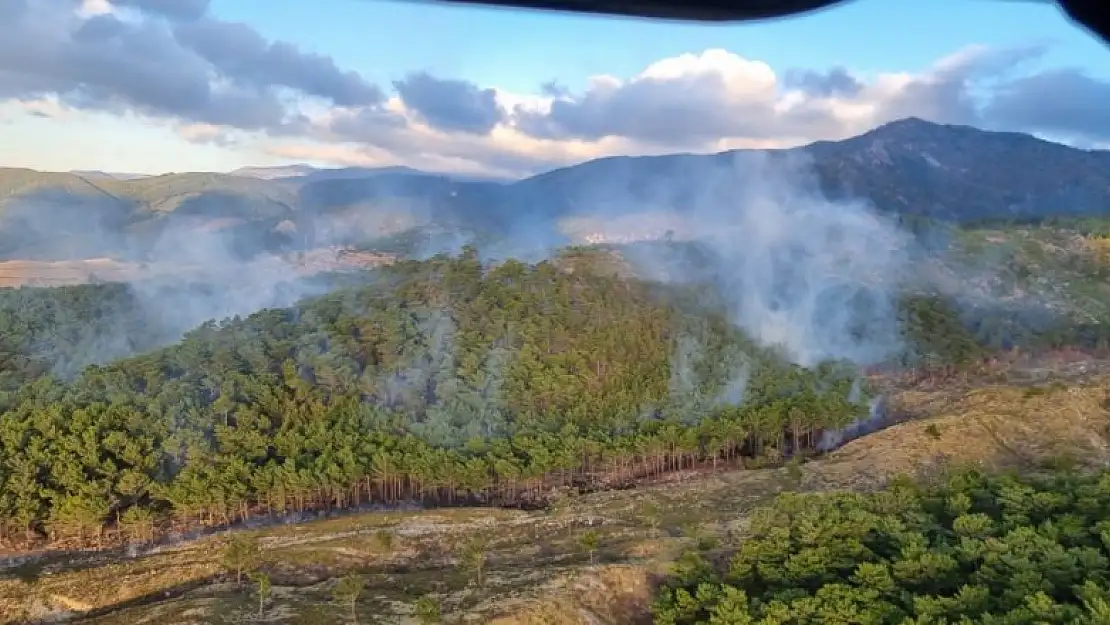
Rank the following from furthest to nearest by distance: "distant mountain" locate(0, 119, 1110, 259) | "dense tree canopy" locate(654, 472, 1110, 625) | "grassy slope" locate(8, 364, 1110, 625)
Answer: "distant mountain" locate(0, 119, 1110, 259) < "grassy slope" locate(8, 364, 1110, 625) < "dense tree canopy" locate(654, 472, 1110, 625)

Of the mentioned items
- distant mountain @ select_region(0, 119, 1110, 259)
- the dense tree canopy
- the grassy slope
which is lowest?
the grassy slope

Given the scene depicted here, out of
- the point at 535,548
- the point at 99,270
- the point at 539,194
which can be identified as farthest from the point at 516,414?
the point at 539,194

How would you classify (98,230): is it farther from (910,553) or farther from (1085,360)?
(1085,360)

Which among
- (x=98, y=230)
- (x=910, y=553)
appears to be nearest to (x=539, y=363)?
(x=910, y=553)

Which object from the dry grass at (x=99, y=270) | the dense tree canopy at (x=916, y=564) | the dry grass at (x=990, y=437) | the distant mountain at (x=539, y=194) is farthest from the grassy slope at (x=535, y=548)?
the distant mountain at (x=539, y=194)

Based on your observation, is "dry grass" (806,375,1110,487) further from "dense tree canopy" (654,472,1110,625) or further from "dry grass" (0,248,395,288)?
"dry grass" (0,248,395,288)

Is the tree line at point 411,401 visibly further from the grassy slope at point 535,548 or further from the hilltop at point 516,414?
the grassy slope at point 535,548

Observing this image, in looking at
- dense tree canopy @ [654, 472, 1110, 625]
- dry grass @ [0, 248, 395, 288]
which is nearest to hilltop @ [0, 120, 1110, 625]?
dense tree canopy @ [654, 472, 1110, 625]
